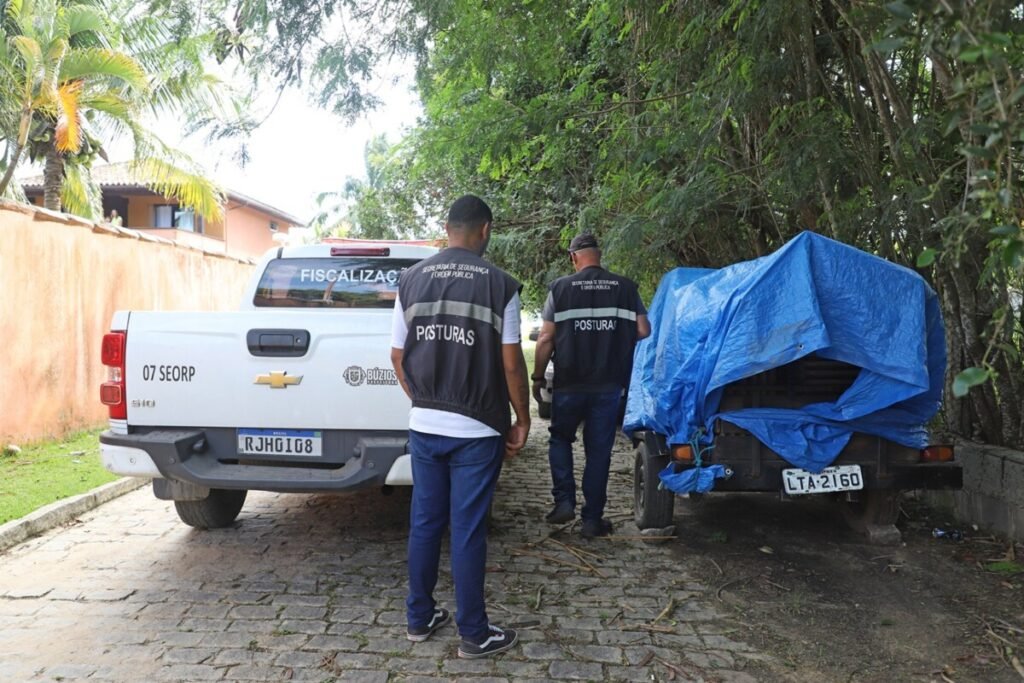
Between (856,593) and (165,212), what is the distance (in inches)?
1129

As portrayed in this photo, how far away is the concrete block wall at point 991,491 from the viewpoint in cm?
525

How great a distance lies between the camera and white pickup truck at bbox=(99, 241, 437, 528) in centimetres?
441

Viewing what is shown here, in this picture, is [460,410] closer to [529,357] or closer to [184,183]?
[184,183]

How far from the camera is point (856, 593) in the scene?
14.9ft

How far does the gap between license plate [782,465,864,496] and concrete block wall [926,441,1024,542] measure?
1207 millimetres

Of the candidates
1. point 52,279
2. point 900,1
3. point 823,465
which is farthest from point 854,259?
point 52,279

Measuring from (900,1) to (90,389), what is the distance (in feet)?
32.4

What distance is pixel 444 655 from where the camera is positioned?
3.63m

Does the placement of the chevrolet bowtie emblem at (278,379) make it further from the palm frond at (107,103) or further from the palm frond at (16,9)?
the palm frond at (107,103)

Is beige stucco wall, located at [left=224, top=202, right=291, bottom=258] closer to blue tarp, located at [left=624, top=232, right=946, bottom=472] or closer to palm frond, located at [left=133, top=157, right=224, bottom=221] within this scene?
palm frond, located at [left=133, top=157, right=224, bottom=221]

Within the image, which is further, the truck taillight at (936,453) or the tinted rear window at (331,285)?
the tinted rear window at (331,285)

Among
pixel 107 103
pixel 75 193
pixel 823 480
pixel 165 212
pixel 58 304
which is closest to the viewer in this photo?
pixel 823 480

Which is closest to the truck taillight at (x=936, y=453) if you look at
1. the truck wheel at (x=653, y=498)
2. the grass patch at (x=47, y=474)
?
the truck wheel at (x=653, y=498)

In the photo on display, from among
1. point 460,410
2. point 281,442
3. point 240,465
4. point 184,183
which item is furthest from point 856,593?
point 184,183
